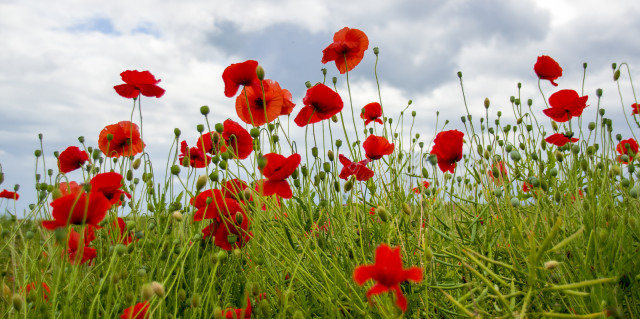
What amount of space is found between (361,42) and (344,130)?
0.46m

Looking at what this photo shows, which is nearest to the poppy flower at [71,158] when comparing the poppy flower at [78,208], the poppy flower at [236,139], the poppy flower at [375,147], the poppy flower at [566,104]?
the poppy flower at [236,139]

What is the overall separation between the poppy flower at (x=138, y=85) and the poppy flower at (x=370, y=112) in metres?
1.06

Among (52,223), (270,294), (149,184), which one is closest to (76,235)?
(149,184)

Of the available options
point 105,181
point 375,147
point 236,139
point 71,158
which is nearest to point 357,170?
point 375,147

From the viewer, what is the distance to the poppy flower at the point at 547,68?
7.30 ft

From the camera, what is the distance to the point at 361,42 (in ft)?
6.81

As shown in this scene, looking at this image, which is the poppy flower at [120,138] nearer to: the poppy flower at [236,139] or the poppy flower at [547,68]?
the poppy flower at [236,139]

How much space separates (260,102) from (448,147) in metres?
0.78

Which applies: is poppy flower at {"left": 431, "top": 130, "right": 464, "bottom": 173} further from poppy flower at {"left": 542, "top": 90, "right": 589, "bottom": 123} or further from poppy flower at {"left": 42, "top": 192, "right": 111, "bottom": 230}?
poppy flower at {"left": 42, "top": 192, "right": 111, "bottom": 230}

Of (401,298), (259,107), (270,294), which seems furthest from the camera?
(259,107)

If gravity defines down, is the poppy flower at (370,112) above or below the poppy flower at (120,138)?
above

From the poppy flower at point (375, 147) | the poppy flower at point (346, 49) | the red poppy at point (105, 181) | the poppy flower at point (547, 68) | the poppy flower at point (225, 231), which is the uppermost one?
the poppy flower at point (346, 49)

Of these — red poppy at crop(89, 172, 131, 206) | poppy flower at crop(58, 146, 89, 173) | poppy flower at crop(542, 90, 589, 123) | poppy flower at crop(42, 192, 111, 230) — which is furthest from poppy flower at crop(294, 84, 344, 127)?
poppy flower at crop(58, 146, 89, 173)

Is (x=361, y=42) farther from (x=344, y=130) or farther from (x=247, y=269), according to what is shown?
(x=247, y=269)
